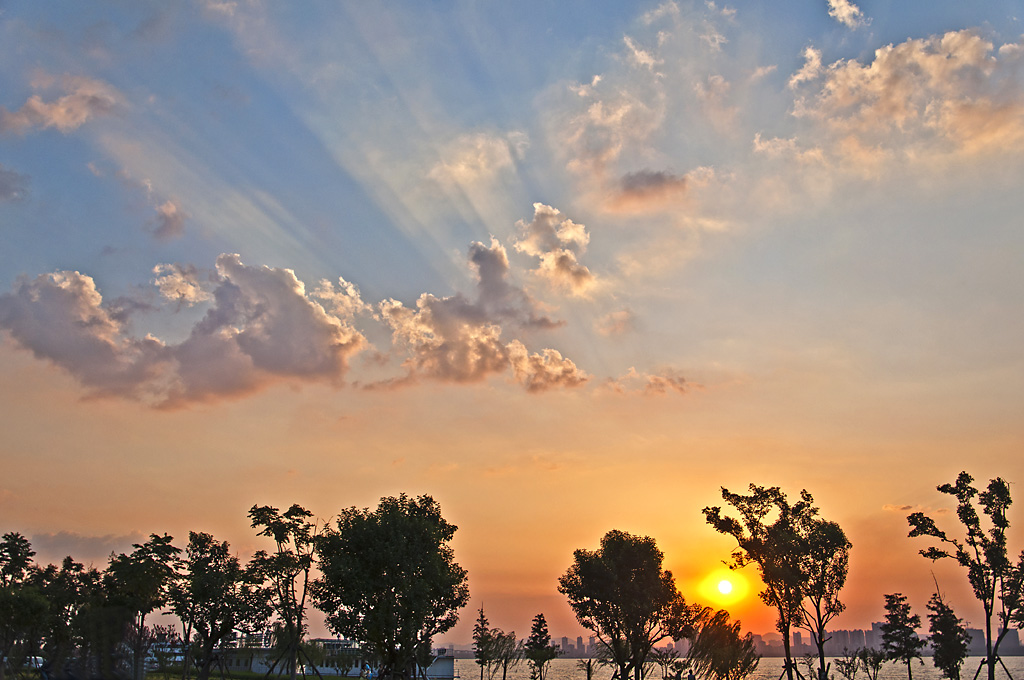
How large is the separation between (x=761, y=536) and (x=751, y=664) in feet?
65.2

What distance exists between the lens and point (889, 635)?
305 feet

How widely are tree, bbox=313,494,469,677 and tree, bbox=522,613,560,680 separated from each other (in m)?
45.4

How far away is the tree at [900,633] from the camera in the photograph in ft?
300

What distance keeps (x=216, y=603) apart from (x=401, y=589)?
13.9 metres

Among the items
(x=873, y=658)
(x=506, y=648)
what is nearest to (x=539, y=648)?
(x=506, y=648)

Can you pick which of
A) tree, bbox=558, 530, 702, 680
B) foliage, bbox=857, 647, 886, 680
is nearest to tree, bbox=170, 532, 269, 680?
tree, bbox=558, 530, 702, 680

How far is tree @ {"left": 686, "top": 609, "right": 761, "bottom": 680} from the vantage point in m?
63.4

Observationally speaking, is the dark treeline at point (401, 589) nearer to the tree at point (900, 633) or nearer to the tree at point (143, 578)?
the tree at point (143, 578)

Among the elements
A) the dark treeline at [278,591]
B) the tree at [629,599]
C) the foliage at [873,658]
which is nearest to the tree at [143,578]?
the dark treeline at [278,591]

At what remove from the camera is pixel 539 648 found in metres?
109

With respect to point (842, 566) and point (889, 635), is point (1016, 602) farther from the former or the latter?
point (889, 635)

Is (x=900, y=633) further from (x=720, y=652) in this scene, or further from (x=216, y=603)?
(x=216, y=603)

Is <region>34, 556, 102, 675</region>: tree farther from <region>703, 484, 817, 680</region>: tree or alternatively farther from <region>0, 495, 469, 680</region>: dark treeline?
<region>703, 484, 817, 680</region>: tree

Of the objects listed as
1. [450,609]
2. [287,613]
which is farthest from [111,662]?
[450,609]
